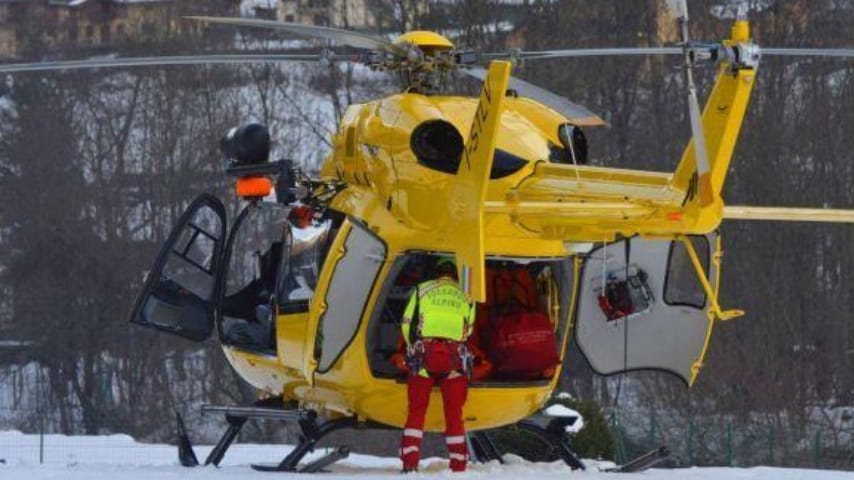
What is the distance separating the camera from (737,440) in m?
27.2

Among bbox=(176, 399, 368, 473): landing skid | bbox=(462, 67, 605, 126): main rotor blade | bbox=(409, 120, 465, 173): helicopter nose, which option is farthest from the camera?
bbox=(176, 399, 368, 473): landing skid

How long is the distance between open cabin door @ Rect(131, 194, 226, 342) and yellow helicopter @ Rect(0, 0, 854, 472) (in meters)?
0.02

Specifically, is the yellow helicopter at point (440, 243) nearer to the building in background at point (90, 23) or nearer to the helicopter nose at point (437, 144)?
the helicopter nose at point (437, 144)

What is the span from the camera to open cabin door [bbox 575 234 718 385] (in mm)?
12617

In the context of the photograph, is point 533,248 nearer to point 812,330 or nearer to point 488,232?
point 488,232

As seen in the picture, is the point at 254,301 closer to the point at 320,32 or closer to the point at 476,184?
the point at 320,32

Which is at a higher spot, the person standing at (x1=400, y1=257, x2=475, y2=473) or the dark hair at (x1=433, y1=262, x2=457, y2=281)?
the dark hair at (x1=433, y1=262, x2=457, y2=281)

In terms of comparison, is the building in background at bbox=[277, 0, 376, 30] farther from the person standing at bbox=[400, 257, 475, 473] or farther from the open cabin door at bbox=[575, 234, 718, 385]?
the person standing at bbox=[400, 257, 475, 473]

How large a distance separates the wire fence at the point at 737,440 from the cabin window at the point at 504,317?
34.9 ft

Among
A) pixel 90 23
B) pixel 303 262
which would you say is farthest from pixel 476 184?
pixel 90 23

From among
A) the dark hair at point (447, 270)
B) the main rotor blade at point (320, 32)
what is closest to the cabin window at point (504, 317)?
the dark hair at point (447, 270)

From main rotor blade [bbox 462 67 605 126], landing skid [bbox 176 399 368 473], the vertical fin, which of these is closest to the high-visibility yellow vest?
the vertical fin

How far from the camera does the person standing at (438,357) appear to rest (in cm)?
1154

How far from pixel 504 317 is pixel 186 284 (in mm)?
2574
